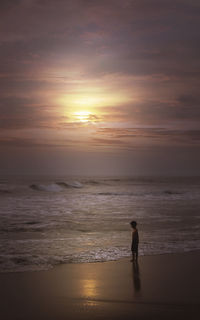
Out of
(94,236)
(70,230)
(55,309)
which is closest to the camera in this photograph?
(55,309)

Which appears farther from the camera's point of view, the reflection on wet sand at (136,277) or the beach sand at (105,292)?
the reflection on wet sand at (136,277)

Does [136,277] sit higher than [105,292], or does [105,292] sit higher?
[136,277]

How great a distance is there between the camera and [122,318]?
20.1 ft

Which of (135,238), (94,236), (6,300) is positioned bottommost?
(6,300)

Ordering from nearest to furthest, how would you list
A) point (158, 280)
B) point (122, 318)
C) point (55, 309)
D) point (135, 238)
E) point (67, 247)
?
point (122, 318) → point (55, 309) → point (158, 280) → point (135, 238) → point (67, 247)

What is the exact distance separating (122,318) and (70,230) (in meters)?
12.3

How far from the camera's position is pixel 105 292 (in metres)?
7.51

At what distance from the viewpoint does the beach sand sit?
6402mm

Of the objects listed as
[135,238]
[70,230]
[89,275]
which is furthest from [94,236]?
[89,275]

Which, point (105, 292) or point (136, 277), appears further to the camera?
point (136, 277)

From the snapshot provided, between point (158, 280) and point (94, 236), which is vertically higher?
point (94, 236)

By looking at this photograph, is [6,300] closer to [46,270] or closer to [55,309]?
[55,309]

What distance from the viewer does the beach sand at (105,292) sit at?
640 centimetres

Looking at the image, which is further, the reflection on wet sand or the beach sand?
the reflection on wet sand
